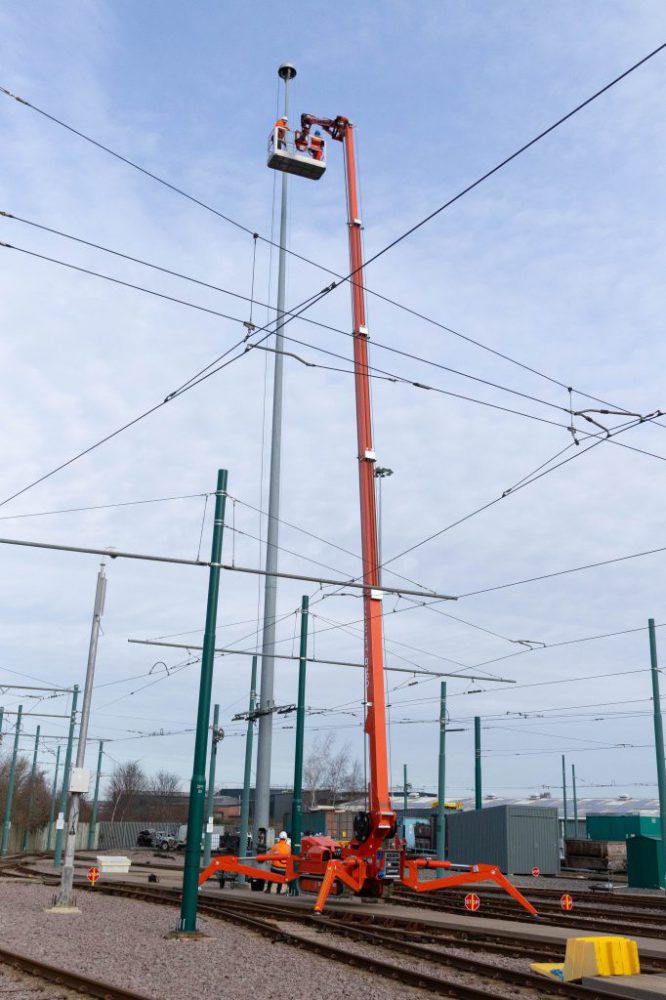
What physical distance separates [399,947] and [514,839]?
29645 mm

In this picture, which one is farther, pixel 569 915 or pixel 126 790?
pixel 126 790

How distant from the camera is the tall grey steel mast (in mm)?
30602

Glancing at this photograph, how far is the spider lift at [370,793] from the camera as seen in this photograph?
2069 centimetres

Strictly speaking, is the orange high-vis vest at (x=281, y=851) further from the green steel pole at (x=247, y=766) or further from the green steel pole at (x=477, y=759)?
the green steel pole at (x=477, y=759)

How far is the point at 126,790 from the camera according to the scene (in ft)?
439

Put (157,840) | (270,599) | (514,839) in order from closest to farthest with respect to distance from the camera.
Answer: (270,599) → (514,839) → (157,840)

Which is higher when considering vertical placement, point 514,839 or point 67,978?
point 514,839

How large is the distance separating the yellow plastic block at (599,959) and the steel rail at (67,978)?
5762mm

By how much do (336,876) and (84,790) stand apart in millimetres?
6368

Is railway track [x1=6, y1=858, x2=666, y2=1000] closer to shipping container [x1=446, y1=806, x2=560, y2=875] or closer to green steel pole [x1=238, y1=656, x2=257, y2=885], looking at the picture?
green steel pole [x1=238, y1=656, x2=257, y2=885]

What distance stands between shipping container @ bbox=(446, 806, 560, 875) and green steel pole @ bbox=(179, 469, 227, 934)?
28805 millimetres

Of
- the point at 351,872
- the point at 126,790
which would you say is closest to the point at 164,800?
the point at 126,790

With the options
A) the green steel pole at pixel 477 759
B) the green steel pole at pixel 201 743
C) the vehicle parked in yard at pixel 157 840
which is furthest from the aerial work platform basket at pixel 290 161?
the vehicle parked in yard at pixel 157 840

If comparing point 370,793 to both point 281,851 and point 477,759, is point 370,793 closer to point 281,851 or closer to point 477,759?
point 281,851
